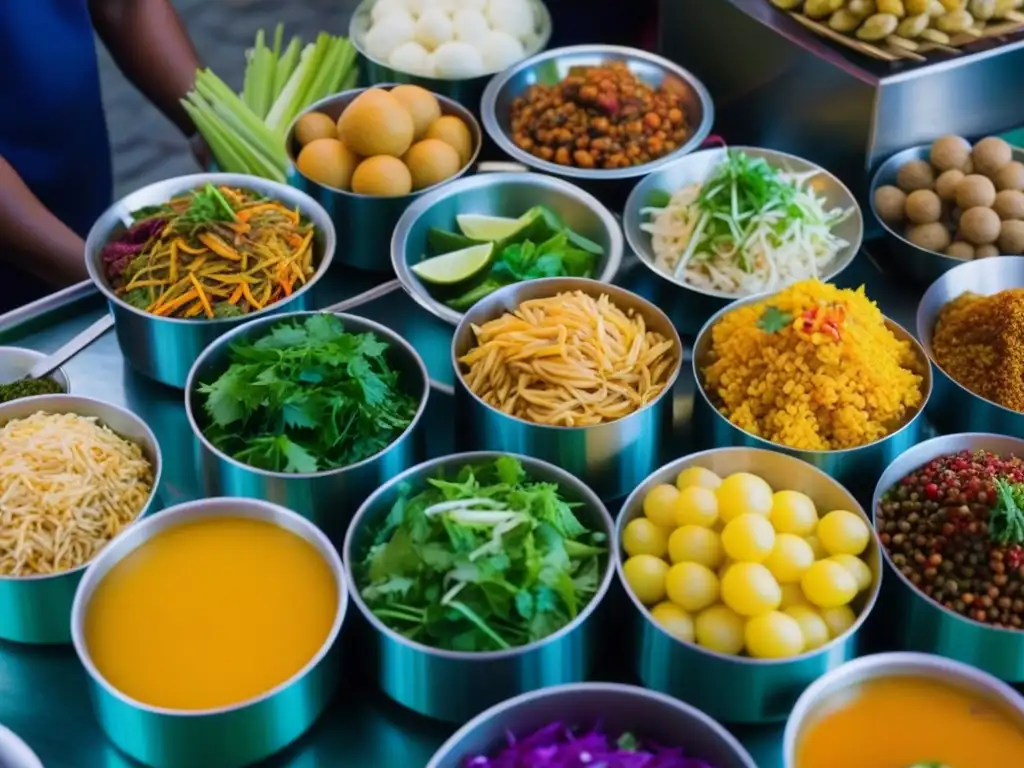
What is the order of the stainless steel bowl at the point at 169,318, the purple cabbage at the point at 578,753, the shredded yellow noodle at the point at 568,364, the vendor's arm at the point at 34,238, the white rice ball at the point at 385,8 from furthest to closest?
the white rice ball at the point at 385,8 < the vendor's arm at the point at 34,238 < the stainless steel bowl at the point at 169,318 < the shredded yellow noodle at the point at 568,364 < the purple cabbage at the point at 578,753

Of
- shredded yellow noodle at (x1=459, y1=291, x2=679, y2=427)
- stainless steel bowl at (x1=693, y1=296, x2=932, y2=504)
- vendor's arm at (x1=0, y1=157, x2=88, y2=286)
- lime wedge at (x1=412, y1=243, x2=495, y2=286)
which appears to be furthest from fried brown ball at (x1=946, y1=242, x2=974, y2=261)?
vendor's arm at (x1=0, y1=157, x2=88, y2=286)

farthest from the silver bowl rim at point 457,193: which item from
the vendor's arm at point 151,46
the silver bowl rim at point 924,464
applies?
the vendor's arm at point 151,46

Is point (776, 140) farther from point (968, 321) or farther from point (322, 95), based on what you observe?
point (322, 95)

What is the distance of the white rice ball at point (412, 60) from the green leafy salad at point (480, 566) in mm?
1427

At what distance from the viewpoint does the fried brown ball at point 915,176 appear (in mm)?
2346

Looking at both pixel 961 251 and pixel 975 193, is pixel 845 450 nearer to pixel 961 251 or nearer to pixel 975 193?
pixel 961 251

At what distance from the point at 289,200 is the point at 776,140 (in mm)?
1163

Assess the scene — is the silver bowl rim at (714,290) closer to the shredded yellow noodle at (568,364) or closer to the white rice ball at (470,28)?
the shredded yellow noodle at (568,364)

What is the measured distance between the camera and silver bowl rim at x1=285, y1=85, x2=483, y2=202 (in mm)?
2285

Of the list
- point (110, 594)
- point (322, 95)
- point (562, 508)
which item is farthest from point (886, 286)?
point (110, 594)

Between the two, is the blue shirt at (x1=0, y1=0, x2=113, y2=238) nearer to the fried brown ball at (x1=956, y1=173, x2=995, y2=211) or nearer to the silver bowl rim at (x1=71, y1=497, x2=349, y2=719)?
the silver bowl rim at (x1=71, y1=497, x2=349, y2=719)

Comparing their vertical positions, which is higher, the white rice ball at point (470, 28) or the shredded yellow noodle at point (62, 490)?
the white rice ball at point (470, 28)

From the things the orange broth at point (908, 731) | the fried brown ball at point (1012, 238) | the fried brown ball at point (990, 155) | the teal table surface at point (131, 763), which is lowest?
the teal table surface at point (131, 763)

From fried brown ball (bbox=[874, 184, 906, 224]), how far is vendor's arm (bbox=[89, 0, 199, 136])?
176cm
